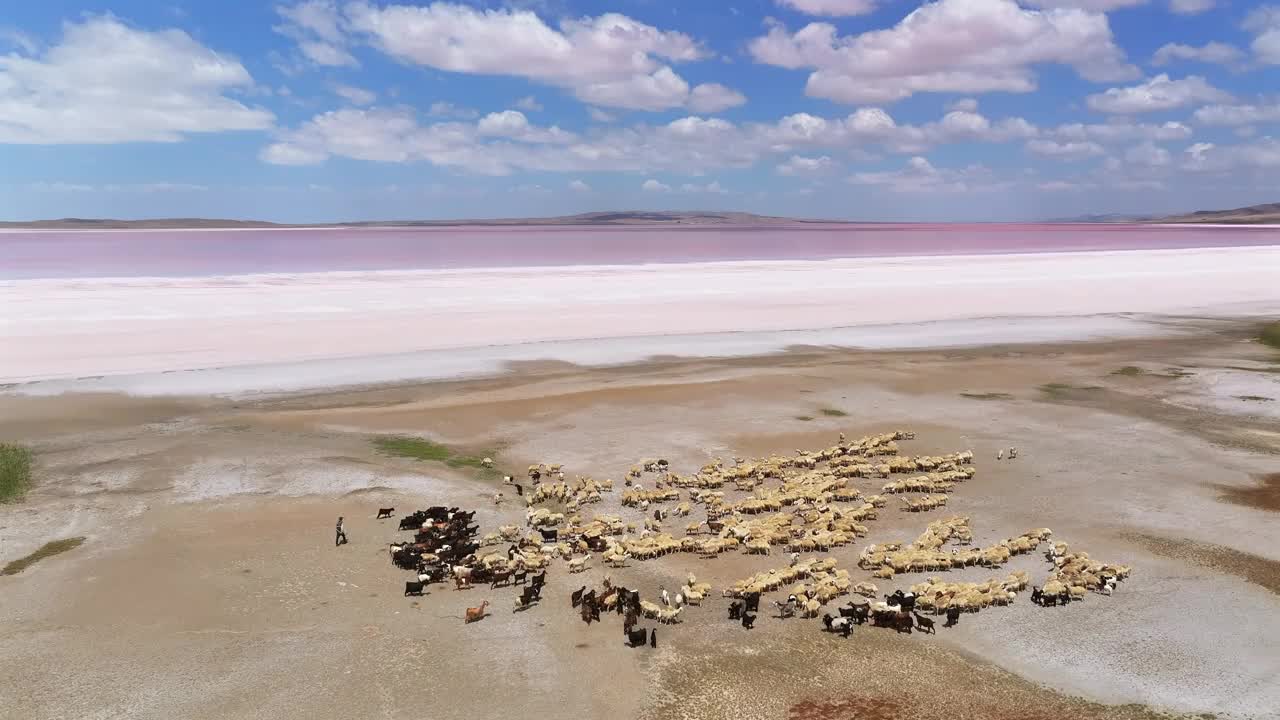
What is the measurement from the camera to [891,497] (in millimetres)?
15359

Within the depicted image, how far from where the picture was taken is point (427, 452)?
59.5 ft

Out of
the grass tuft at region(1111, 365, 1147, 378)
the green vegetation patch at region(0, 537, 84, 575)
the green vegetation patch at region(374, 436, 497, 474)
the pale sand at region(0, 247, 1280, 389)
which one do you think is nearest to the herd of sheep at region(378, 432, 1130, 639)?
the green vegetation patch at region(374, 436, 497, 474)

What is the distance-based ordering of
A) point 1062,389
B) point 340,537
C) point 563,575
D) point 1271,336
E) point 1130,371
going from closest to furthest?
point 563,575
point 340,537
point 1062,389
point 1130,371
point 1271,336

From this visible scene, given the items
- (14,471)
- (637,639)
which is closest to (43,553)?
(14,471)

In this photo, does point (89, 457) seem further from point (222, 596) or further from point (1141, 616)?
point (1141, 616)

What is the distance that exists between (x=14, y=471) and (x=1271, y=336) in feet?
133

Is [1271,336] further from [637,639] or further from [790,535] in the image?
[637,639]

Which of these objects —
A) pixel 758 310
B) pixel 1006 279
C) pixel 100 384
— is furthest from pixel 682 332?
pixel 1006 279

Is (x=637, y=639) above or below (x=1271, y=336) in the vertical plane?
below

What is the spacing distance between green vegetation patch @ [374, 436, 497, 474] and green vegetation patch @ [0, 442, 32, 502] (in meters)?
6.24

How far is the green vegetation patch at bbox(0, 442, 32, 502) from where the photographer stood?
1520cm

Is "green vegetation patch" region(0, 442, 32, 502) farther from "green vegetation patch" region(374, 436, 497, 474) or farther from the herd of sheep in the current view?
the herd of sheep

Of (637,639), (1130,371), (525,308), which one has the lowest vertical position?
(637,639)

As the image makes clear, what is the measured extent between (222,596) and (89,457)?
859 cm
